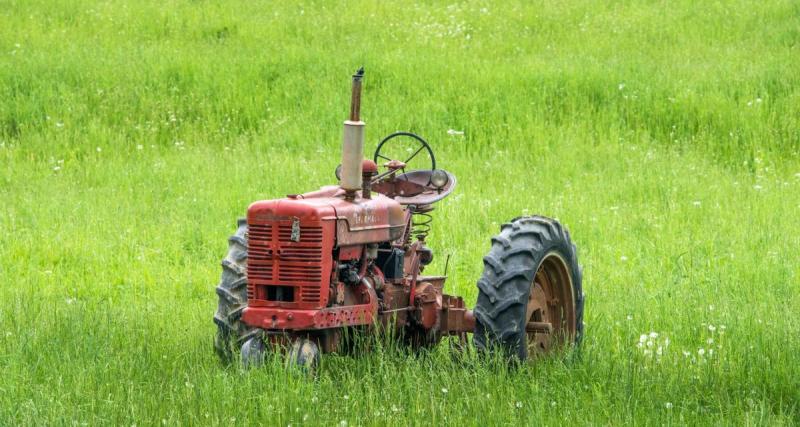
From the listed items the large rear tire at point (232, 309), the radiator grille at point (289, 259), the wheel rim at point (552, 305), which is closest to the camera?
the radiator grille at point (289, 259)

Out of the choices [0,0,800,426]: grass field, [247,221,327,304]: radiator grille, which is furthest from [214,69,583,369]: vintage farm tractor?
[0,0,800,426]: grass field

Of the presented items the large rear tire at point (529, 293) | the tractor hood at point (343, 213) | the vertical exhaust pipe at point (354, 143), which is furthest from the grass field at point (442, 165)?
the vertical exhaust pipe at point (354, 143)

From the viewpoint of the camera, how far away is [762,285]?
33.1 feet

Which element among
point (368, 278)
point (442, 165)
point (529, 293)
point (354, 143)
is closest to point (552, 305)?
point (529, 293)

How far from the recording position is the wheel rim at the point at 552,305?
7.96 metres

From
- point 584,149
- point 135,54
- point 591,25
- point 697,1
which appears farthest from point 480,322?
point 697,1

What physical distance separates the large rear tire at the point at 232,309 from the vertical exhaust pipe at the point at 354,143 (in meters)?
0.94

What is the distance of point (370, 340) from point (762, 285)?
13.2 ft

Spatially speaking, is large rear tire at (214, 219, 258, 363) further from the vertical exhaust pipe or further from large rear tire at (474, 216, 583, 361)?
large rear tire at (474, 216, 583, 361)

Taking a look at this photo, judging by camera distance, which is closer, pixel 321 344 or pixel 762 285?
pixel 321 344

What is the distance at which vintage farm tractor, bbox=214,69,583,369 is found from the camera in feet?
22.7

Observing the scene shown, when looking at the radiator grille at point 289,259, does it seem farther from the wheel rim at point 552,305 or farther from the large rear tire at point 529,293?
the wheel rim at point 552,305

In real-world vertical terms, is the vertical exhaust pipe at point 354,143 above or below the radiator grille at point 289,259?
above

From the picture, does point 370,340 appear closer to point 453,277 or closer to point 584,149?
point 453,277
